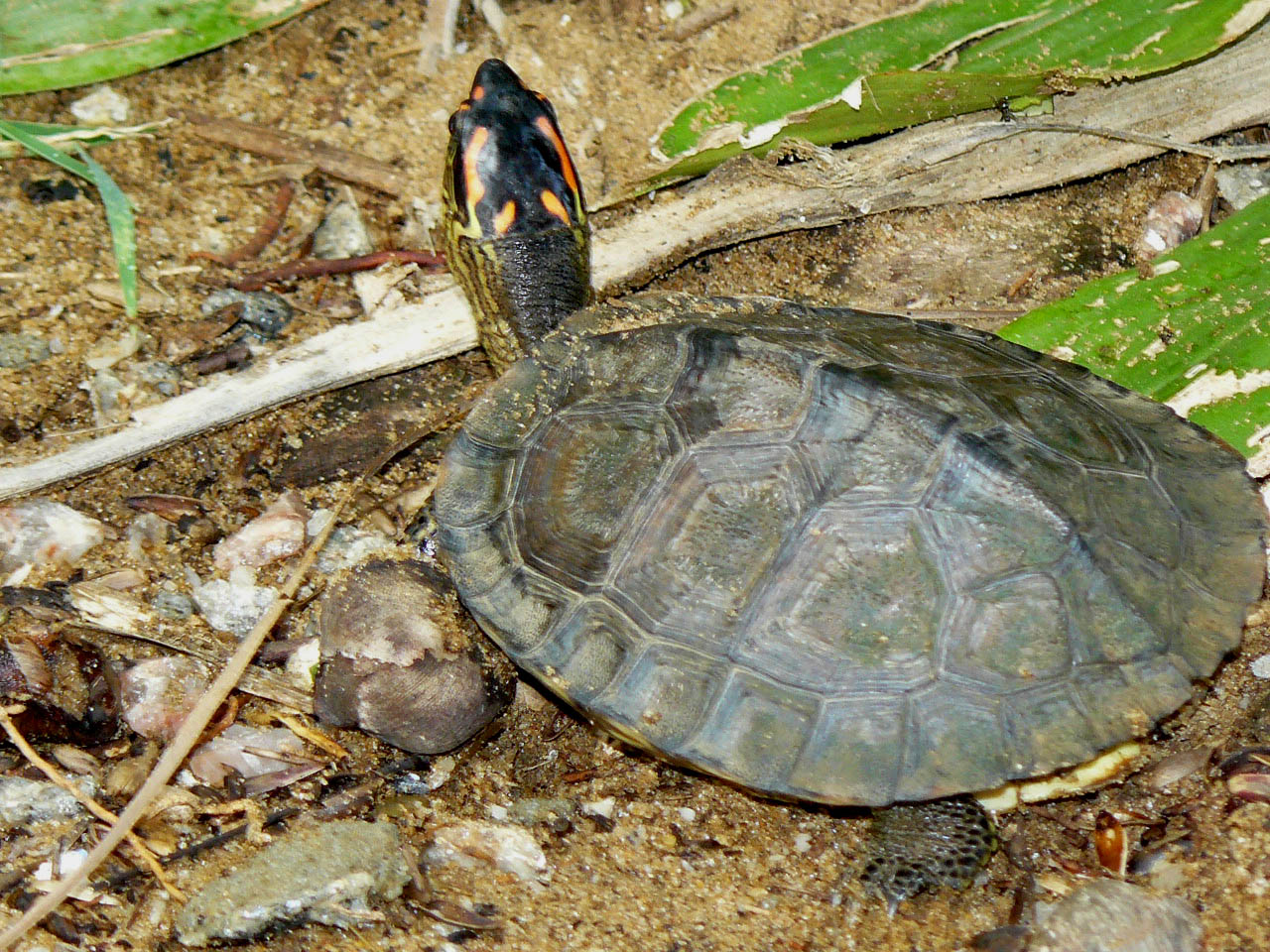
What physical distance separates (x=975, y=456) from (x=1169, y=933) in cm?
109

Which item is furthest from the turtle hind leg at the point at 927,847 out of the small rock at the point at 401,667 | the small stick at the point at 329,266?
the small stick at the point at 329,266

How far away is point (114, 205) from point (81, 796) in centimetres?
201

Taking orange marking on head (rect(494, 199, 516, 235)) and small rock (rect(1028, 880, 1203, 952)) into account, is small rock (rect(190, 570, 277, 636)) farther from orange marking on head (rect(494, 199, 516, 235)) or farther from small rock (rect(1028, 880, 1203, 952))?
small rock (rect(1028, 880, 1203, 952))

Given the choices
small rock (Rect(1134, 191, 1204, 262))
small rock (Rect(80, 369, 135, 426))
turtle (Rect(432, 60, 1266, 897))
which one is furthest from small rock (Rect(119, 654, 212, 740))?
small rock (Rect(1134, 191, 1204, 262))

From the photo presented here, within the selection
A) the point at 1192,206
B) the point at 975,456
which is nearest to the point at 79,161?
the point at 975,456

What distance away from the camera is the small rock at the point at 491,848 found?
254 cm

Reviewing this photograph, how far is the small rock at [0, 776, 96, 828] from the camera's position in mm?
2500

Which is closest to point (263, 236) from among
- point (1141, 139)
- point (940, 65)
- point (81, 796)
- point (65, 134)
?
point (65, 134)

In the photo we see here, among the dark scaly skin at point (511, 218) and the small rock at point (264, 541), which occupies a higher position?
the dark scaly skin at point (511, 218)

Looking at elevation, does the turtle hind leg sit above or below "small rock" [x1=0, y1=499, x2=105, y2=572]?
below

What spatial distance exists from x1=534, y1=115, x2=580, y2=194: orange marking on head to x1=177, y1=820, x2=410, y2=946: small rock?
2119 mm

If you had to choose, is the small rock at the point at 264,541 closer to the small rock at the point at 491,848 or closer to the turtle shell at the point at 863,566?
the turtle shell at the point at 863,566

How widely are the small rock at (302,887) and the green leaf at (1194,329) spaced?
232cm

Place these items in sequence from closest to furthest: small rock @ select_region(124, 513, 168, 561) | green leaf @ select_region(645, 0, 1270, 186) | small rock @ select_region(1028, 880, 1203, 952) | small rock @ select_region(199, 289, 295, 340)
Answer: small rock @ select_region(1028, 880, 1203, 952), small rock @ select_region(124, 513, 168, 561), green leaf @ select_region(645, 0, 1270, 186), small rock @ select_region(199, 289, 295, 340)
